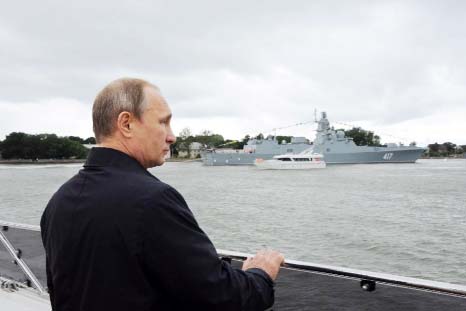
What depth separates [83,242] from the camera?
3.58 feet

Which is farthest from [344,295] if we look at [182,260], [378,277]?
[182,260]

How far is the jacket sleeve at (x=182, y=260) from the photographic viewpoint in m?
1.02

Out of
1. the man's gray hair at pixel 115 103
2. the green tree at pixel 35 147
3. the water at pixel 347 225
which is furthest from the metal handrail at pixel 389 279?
the green tree at pixel 35 147

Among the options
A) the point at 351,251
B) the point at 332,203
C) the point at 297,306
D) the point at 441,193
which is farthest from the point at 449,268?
the point at 441,193

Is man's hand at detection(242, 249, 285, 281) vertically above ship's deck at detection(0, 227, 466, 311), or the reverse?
man's hand at detection(242, 249, 285, 281)

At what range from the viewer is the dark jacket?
1022mm

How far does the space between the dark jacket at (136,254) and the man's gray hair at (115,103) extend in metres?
0.12

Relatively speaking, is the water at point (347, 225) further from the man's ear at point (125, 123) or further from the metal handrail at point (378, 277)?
the man's ear at point (125, 123)

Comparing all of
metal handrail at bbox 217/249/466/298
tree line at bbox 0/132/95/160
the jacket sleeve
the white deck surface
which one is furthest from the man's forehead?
tree line at bbox 0/132/95/160

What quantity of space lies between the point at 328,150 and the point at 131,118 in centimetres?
6479

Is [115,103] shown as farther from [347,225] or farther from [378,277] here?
[347,225]

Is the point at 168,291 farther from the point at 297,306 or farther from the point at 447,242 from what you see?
the point at 447,242

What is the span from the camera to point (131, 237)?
1.03 metres

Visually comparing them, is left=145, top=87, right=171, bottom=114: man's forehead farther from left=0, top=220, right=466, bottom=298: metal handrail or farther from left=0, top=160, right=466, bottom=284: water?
left=0, top=160, right=466, bottom=284: water
